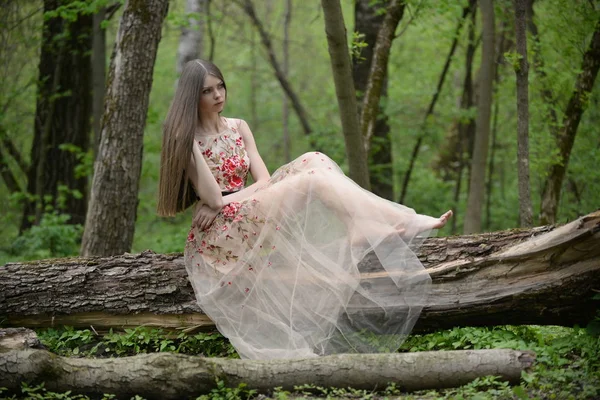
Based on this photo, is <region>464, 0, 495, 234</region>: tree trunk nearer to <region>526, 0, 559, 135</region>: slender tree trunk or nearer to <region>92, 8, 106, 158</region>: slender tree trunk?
<region>526, 0, 559, 135</region>: slender tree trunk

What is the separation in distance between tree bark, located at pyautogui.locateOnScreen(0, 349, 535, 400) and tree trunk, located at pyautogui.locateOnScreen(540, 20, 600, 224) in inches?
226

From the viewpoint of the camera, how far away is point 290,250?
14.2 feet

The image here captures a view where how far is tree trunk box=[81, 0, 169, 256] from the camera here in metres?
6.39

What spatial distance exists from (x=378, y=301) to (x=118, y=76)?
3851mm

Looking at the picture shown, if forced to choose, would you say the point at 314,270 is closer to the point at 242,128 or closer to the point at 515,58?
the point at 242,128

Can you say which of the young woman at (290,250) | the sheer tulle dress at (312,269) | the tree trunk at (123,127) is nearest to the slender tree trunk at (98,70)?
the tree trunk at (123,127)

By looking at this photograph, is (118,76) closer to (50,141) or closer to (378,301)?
(378,301)

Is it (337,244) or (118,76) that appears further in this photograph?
(118,76)

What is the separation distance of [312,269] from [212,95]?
1549mm

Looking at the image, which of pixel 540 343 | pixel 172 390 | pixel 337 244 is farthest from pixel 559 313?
pixel 172 390

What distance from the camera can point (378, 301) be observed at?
4.11 m

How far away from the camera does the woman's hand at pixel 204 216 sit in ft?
15.3

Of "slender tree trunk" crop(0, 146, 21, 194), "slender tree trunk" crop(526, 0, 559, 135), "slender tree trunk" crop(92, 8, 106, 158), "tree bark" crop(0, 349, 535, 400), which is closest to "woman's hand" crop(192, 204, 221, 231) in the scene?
"tree bark" crop(0, 349, 535, 400)

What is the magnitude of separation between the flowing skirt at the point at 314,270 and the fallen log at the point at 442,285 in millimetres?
148
